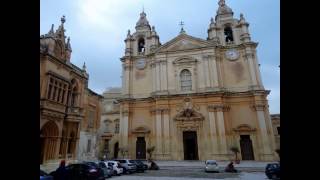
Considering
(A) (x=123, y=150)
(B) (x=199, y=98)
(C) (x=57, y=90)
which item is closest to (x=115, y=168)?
(C) (x=57, y=90)

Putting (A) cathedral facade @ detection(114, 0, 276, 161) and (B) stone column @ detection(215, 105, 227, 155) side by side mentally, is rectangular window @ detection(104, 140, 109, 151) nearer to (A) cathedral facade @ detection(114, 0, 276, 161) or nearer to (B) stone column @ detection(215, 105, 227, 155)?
(A) cathedral facade @ detection(114, 0, 276, 161)

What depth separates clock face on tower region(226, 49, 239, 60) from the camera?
34812mm

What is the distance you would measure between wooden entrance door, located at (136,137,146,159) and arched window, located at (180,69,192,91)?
9718 mm

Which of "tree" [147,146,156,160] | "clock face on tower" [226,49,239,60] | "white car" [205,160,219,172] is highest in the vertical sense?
"clock face on tower" [226,49,239,60]

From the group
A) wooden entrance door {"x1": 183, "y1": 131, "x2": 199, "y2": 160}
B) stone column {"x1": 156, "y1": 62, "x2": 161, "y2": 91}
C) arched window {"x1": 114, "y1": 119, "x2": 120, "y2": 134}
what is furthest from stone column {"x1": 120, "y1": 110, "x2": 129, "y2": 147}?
wooden entrance door {"x1": 183, "y1": 131, "x2": 199, "y2": 160}

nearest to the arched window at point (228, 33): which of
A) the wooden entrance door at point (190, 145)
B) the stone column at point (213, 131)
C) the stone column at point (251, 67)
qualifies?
the stone column at point (251, 67)

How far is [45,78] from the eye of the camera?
1805cm

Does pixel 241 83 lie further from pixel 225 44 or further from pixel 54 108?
pixel 54 108

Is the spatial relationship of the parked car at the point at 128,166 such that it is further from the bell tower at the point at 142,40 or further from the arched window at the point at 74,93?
the bell tower at the point at 142,40

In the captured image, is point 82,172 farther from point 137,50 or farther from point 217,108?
point 137,50

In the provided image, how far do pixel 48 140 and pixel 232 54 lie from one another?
90.2ft

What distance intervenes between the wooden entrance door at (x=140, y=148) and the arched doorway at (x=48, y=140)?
53.5 feet

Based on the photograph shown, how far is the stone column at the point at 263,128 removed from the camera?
29156 millimetres

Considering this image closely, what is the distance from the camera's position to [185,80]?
116ft
